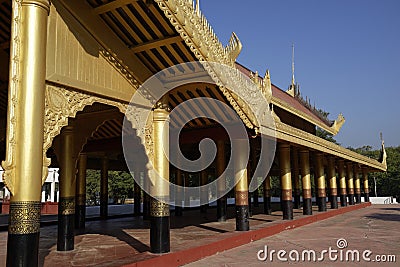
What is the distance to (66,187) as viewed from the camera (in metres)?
7.94

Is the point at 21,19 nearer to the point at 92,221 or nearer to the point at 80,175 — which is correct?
the point at 80,175

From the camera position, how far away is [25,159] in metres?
4.42

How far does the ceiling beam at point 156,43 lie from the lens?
6.45m

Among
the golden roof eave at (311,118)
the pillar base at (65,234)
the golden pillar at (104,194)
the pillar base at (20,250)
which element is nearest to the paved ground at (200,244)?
the pillar base at (65,234)

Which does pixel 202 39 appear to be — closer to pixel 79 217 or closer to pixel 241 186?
pixel 241 186

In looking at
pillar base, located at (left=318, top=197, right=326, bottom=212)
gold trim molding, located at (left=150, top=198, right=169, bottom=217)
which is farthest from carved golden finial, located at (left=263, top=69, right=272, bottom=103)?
pillar base, located at (left=318, top=197, right=326, bottom=212)

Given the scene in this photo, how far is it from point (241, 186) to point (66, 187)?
15.1ft

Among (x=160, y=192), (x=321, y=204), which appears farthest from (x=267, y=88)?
(x=321, y=204)

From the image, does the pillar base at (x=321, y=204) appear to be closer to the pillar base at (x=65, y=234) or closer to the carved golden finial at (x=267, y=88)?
the carved golden finial at (x=267, y=88)

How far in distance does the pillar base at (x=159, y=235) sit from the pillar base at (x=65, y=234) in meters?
1.99

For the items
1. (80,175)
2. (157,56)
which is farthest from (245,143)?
(80,175)

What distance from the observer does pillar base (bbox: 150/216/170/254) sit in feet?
22.5

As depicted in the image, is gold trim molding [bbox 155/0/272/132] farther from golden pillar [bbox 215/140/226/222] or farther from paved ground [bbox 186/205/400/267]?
golden pillar [bbox 215/140/226/222]

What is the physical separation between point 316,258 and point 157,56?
5083 millimetres
